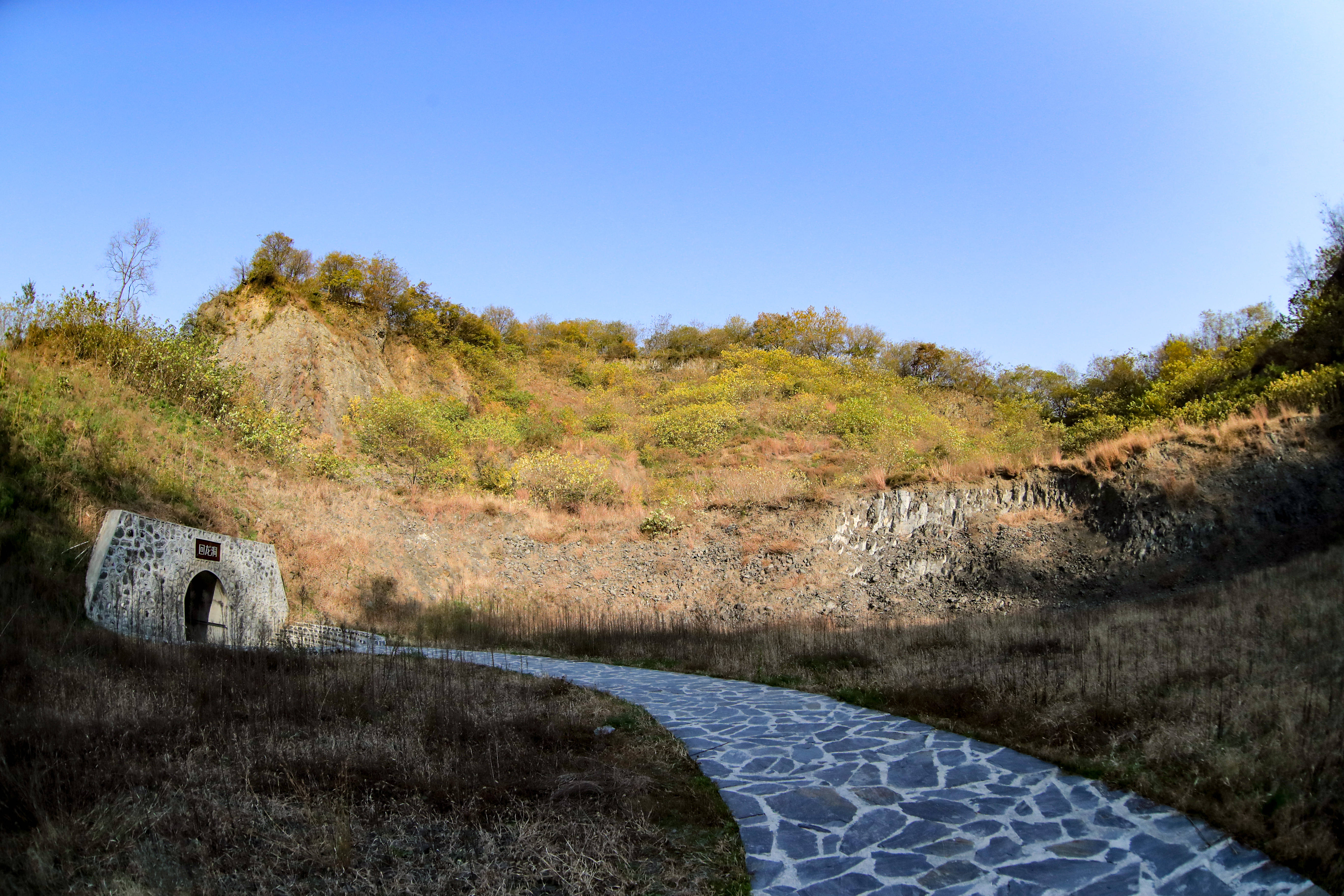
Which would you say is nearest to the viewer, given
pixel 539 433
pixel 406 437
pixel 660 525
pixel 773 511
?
pixel 773 511

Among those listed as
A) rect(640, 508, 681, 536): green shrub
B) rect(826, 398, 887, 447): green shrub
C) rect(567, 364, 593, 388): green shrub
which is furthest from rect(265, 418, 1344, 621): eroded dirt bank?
rect(567, 364, 593, 388): green shrub

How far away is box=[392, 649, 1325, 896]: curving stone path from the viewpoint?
3713 mm

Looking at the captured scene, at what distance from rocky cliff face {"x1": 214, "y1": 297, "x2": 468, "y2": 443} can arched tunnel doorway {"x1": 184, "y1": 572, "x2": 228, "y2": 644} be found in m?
15.1

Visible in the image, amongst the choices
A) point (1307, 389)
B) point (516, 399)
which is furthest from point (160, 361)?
point (1307, 389)

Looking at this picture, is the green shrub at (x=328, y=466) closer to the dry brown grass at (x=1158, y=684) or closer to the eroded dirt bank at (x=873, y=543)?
the eroded dirt bank at (x=873, y=543)

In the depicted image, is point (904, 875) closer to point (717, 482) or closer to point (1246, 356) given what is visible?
point (717, 482)

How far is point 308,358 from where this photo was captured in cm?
2864

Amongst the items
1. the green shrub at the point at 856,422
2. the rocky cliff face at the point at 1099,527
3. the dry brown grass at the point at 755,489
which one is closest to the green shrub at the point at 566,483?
the dry brown grass at the point at 755,489

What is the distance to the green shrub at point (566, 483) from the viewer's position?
25.5 m

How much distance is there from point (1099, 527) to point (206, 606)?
65.3ft

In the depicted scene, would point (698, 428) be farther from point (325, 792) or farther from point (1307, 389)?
point (325, 792)

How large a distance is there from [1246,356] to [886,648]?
59.6 feet

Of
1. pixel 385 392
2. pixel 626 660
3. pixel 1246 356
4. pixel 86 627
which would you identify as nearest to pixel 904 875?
pixel 626 660

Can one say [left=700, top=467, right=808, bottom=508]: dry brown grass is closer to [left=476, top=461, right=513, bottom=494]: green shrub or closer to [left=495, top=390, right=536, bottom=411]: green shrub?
[left=476, top=461, right=513, bottom=494]: green shrub
